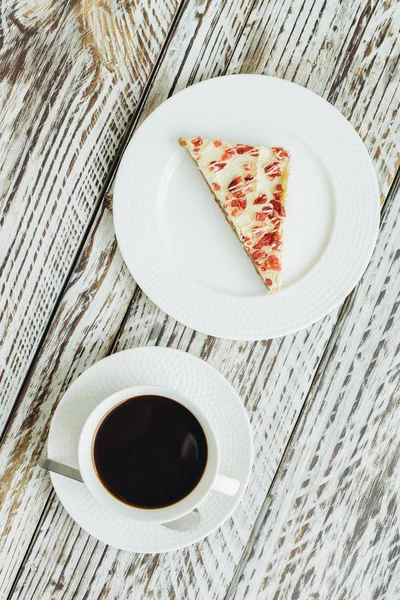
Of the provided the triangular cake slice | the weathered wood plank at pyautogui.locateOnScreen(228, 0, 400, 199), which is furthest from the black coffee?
the weathered wood plank at pyautogui.locateOnScreen(228, 0, 400, 199)

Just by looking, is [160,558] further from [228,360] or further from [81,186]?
[81,186]

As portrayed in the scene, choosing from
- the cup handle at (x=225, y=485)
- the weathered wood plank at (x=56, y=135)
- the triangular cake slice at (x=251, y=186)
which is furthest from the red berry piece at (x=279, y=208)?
the cup handle at (x=225, y=485)

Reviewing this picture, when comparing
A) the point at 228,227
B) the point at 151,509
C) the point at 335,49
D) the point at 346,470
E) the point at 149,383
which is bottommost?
the point at 346,470

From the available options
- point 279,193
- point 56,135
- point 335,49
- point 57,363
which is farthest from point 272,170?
point 57,363

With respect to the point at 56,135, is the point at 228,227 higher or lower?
lower

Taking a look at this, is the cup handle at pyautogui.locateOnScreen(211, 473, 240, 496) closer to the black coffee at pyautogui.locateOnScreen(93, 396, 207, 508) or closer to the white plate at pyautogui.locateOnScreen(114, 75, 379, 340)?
the black coffee at pyautogui.locateOnScreen(93, 396, 207, 508)

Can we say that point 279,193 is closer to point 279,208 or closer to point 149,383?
point 279,208

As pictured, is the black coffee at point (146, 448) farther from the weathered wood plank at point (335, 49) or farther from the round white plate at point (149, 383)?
the weathered wood plank at point (335, 49)
